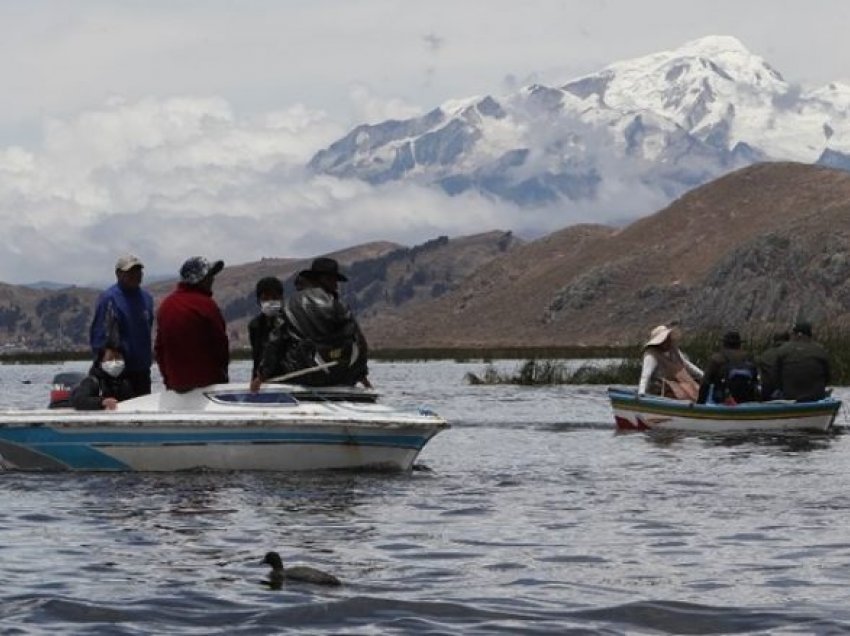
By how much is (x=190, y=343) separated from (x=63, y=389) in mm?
2371

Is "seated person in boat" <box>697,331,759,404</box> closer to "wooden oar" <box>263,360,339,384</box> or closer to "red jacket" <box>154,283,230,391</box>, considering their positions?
"wooden oar" <box>263,360,339,384</box>

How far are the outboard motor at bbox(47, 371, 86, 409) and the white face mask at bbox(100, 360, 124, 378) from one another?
80cm

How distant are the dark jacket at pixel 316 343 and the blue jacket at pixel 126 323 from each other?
129 cm

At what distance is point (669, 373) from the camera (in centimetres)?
2905

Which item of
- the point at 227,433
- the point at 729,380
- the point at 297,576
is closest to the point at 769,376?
the point at 729,380

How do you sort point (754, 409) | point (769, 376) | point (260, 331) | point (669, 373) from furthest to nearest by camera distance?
point (669, 373), point (769, 376), point (754, 409), point (260, 331)

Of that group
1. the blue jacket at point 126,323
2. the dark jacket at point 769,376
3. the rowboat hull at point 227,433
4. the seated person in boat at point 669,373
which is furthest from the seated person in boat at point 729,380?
the blue jacket at point 126,323

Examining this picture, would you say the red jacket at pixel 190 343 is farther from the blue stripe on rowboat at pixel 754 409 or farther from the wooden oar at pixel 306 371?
the blue stripe on rowboat at pixel 754 409

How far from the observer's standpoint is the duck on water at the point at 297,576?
11.5 m

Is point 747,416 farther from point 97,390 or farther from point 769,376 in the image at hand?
point 97,390

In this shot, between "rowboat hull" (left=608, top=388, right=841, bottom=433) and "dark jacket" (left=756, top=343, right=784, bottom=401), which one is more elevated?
"dark jacket" (left=756, top=343, right=784, bottom=401)

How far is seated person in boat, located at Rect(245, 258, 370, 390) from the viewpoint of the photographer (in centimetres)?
1928

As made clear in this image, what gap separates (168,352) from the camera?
18938 millimetres

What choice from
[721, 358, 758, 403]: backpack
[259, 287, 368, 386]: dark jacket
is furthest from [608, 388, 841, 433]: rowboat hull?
[259, 287, 368, 386]: dark jacket
